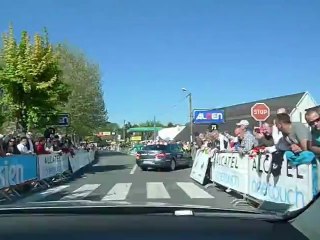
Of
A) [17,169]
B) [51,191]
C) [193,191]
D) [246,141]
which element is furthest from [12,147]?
[246,141]

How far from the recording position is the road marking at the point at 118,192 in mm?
13850

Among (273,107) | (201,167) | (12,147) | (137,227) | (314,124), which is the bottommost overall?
(201,167)

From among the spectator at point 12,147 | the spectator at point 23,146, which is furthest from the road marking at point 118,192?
the spectator at point 12,147

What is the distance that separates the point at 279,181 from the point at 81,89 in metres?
41.6

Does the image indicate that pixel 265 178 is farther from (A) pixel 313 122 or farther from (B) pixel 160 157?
(B) pixel 160 157

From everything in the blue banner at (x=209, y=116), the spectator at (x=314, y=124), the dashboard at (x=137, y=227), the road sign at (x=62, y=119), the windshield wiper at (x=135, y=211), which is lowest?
the dashboard at (x=137, y=227)

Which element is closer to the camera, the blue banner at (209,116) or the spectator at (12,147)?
the spectator at (12,147)

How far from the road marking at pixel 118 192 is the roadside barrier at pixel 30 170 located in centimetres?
238

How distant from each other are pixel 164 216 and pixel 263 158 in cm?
901

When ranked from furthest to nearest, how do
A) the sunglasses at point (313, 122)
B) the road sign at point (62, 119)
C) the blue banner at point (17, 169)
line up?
the road sign at point (62, 119)
the blue banner at point (17, 169)
the sunglasses at point (313, 122)

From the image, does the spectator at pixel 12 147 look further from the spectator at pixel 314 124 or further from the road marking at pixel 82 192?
the spectator at pixel 314 124

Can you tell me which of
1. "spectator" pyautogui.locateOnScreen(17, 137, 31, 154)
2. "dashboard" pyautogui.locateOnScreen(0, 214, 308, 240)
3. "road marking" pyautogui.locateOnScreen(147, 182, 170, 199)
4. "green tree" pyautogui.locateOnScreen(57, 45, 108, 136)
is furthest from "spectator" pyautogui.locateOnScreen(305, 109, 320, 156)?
"green tree" pyautogui.locateOnScreen(57, 45, 108, 136)

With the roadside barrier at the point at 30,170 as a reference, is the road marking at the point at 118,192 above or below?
below

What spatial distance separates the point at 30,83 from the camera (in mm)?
24641
